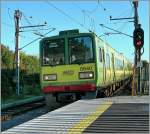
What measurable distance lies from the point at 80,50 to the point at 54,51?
1100 millimetres

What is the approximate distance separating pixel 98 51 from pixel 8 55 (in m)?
26.1

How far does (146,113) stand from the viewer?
37.8 feet

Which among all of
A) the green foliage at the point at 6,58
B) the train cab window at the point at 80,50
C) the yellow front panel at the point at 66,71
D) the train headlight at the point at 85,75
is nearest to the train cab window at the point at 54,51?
the yellow front panel at the point at 66,71

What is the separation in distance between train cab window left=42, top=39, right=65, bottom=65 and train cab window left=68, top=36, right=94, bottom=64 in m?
0.41

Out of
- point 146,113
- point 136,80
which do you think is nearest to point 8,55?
point 136,80

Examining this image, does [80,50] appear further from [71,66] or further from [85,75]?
[85,75]

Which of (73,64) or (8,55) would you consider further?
(8,55)

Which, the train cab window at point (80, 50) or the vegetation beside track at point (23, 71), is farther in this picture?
the vegetation beside track at point (23, 71)

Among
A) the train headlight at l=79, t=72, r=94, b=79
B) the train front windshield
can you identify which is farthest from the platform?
the train front windshield

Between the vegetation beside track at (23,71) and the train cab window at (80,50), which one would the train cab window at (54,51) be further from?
the vegetation beside track at (23,71)

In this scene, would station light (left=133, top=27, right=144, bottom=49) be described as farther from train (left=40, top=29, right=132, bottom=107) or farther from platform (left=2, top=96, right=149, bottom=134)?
platform (left=2, top=96, right=149, bottom=134)

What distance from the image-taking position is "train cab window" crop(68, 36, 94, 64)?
1922 cm

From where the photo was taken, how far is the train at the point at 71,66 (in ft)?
63.0

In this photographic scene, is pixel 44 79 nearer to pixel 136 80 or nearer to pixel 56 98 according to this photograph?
pixel 56 98
